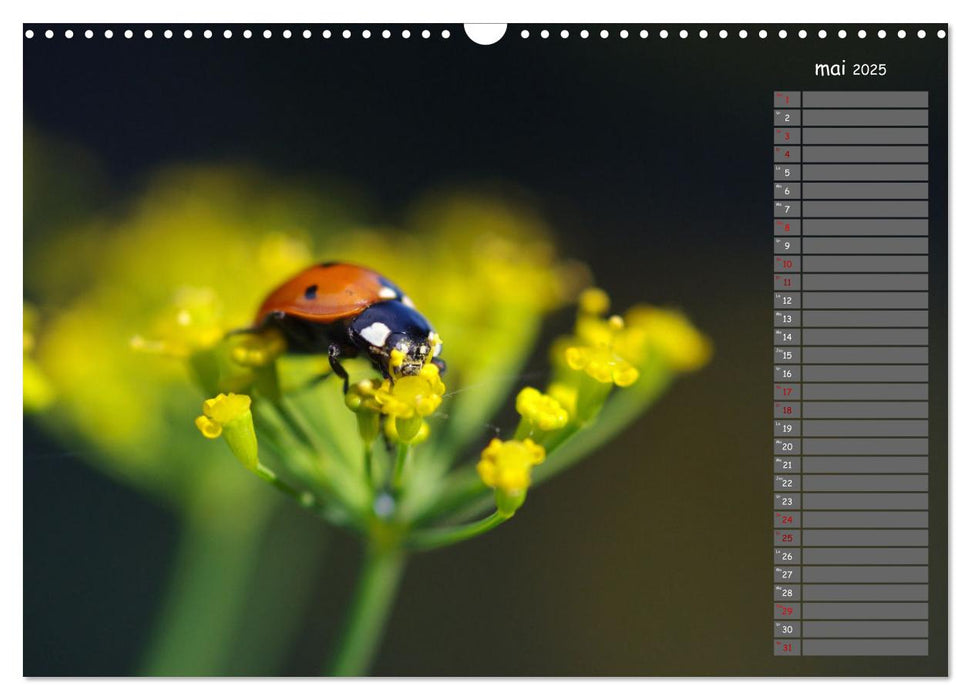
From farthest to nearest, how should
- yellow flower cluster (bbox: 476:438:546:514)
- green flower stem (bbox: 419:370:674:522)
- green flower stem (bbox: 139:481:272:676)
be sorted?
green flower stem (bbox: 139:481:272:676) → green flower stem (bbox: 419:370:674:522) → yellow flower cluster (bbox: 476:438:546:514)

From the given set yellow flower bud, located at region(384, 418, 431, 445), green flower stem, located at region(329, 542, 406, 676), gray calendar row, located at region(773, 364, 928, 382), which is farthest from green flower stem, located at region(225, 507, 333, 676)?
gray calendar row, located at region(773, 364, 928, 382)

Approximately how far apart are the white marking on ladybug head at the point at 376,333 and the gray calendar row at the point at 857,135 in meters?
0.99

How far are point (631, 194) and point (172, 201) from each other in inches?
50.2

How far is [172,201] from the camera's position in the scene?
2.96 m

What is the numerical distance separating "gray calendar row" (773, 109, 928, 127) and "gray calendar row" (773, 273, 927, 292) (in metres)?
0.31

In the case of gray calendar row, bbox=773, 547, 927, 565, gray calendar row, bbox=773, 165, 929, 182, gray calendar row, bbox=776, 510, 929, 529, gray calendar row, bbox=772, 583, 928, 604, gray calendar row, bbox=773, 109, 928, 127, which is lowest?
gray calendar row, bbox=772, 583, 928, 604

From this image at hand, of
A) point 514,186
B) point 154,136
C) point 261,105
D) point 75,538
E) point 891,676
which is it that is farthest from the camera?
point 514,186

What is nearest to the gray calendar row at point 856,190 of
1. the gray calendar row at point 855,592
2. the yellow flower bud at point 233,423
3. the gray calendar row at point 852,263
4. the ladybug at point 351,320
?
the gray calendar row at point 852,263

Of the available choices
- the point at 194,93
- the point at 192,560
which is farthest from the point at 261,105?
the point at 192,560

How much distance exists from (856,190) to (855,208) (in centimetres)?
4

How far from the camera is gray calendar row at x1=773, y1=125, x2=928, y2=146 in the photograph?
2.11 meters

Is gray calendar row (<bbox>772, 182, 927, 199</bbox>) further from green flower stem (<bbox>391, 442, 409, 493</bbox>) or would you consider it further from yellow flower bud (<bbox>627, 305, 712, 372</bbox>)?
green flower stem (<bbox>391, 442, 409, 493</bbox>)

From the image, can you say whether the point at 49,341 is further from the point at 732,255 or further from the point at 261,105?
the point at 732,255

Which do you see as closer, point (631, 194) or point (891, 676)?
point (891, 676)
